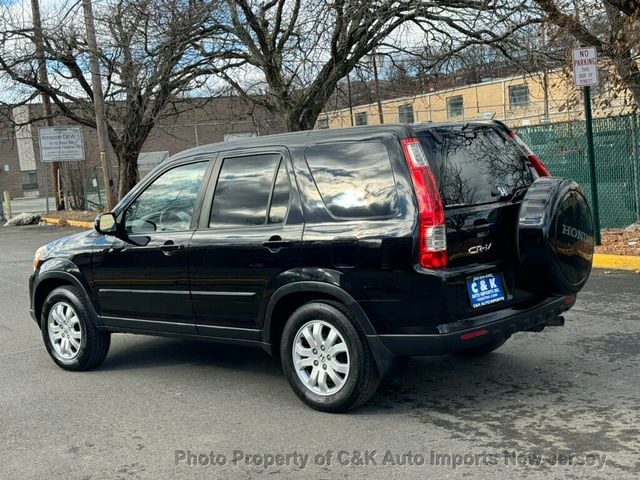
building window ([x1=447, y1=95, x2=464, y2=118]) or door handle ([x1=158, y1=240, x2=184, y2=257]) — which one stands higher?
building window ([x1=447, y1=95, x2=464, y2=118])

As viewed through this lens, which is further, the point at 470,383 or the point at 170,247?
the point at 170,247

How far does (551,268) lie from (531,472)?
141 cm

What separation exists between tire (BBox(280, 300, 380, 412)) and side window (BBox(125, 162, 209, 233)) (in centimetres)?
127

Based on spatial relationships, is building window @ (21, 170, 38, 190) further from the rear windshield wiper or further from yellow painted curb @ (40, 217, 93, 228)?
the rear windshield wiper

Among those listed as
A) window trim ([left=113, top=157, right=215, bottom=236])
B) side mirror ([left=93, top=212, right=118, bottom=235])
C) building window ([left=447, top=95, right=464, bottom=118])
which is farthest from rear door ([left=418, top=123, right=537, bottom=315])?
building window ([left=447, top=95, right=464, bottom=118])

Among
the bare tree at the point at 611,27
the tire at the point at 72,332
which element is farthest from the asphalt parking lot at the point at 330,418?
the bare tree at the point at 611,27

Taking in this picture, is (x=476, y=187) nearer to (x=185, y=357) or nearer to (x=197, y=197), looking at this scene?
(x=197, y=197)

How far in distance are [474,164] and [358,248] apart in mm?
1026

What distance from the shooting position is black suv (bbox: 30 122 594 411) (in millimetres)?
4426

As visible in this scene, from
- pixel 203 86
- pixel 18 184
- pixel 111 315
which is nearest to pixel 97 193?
pixel 203 86

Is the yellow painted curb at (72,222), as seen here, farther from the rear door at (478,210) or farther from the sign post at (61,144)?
the rear door at (478,210)

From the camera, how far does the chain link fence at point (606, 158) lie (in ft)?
38.5

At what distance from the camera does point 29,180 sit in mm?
61469

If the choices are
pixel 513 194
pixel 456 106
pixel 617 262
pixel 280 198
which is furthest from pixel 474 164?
→ pixel 456 106
